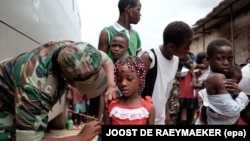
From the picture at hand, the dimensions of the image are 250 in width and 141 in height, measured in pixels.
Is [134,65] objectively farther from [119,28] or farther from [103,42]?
[119,28]

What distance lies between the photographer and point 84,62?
5.46 feet

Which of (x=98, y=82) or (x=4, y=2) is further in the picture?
(x=4, y=2)

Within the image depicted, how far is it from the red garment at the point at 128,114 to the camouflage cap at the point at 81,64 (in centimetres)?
54

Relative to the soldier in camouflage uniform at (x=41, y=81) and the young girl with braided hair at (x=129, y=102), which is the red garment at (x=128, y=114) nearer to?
the young girl with braided hair at (x=129, y=102)

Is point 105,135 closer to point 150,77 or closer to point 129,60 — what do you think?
point 129,60

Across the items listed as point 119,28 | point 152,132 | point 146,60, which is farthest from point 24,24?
point 152,132

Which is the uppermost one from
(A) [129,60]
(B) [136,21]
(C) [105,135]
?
(B) [136,21]

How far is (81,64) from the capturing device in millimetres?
1656

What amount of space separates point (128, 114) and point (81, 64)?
73 cm

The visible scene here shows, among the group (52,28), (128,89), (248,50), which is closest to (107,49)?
(128,89)

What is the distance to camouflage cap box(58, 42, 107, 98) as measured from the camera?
65.1 inches

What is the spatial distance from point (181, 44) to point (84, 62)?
4.12 feet

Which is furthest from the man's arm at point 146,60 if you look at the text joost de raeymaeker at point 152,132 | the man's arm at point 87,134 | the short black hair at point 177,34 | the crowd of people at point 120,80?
the man's arm at point 87,134

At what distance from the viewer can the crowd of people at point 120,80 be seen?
167 centimetres
